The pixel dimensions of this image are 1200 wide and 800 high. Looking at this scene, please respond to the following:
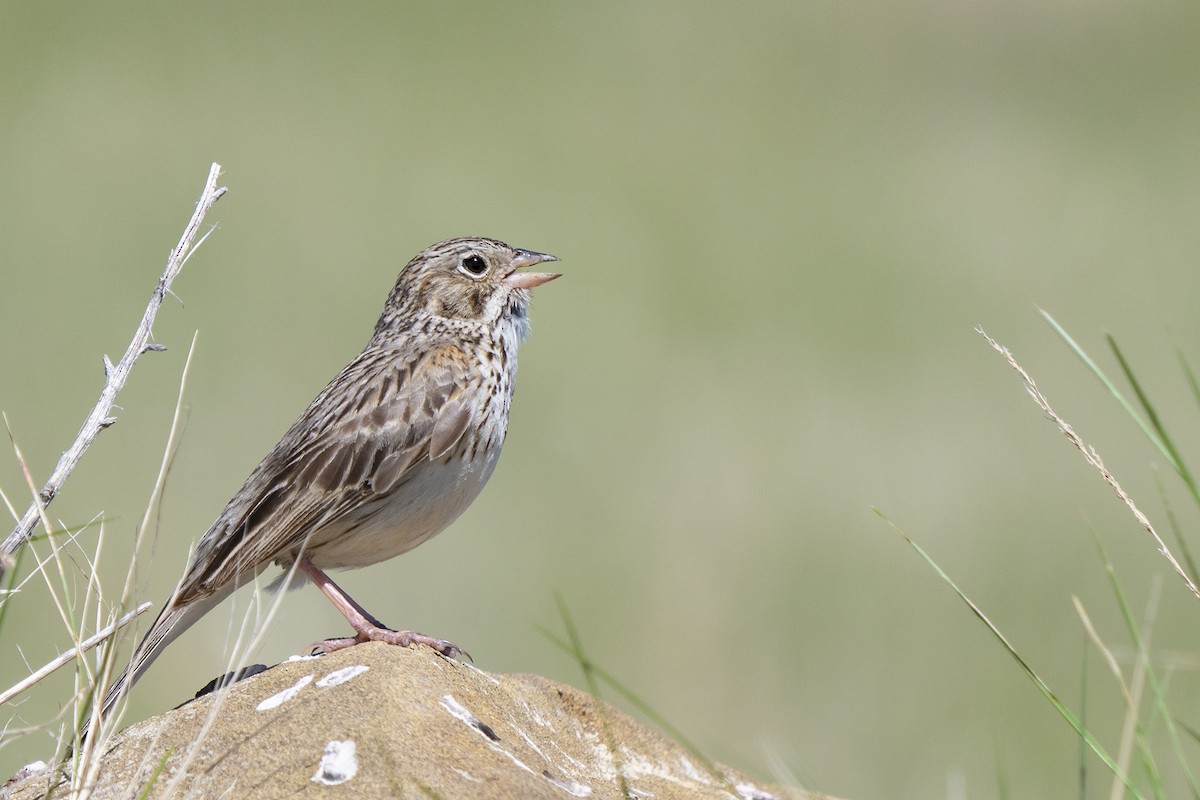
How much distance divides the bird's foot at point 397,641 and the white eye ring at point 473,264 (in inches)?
76.6

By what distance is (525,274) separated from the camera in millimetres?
6582

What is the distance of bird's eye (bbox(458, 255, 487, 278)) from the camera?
6621 mm

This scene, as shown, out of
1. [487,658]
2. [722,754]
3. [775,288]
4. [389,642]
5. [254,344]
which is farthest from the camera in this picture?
[775,288]

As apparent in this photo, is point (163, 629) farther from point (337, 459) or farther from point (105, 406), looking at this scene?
point (105, 406)

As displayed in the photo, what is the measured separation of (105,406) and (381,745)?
117 centimetres

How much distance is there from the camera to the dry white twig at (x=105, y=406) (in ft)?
12.5

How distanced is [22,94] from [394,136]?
401 centimetres

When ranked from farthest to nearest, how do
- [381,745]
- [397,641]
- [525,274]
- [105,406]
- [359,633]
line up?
[525,274]
[359,633]
[397,641]
[105,406]
[381,745]

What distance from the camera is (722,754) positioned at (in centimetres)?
890

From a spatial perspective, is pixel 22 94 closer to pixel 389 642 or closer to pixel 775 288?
pixel 775 288

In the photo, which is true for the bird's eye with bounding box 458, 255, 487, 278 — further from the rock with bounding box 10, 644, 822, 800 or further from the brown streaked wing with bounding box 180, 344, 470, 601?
the rock with bounding box 10, 644, 822, 800

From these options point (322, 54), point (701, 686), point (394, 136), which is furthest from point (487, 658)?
point (322, 54)

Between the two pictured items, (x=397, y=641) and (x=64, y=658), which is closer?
(x=64, y=658)

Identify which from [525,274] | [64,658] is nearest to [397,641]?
[64,658]
